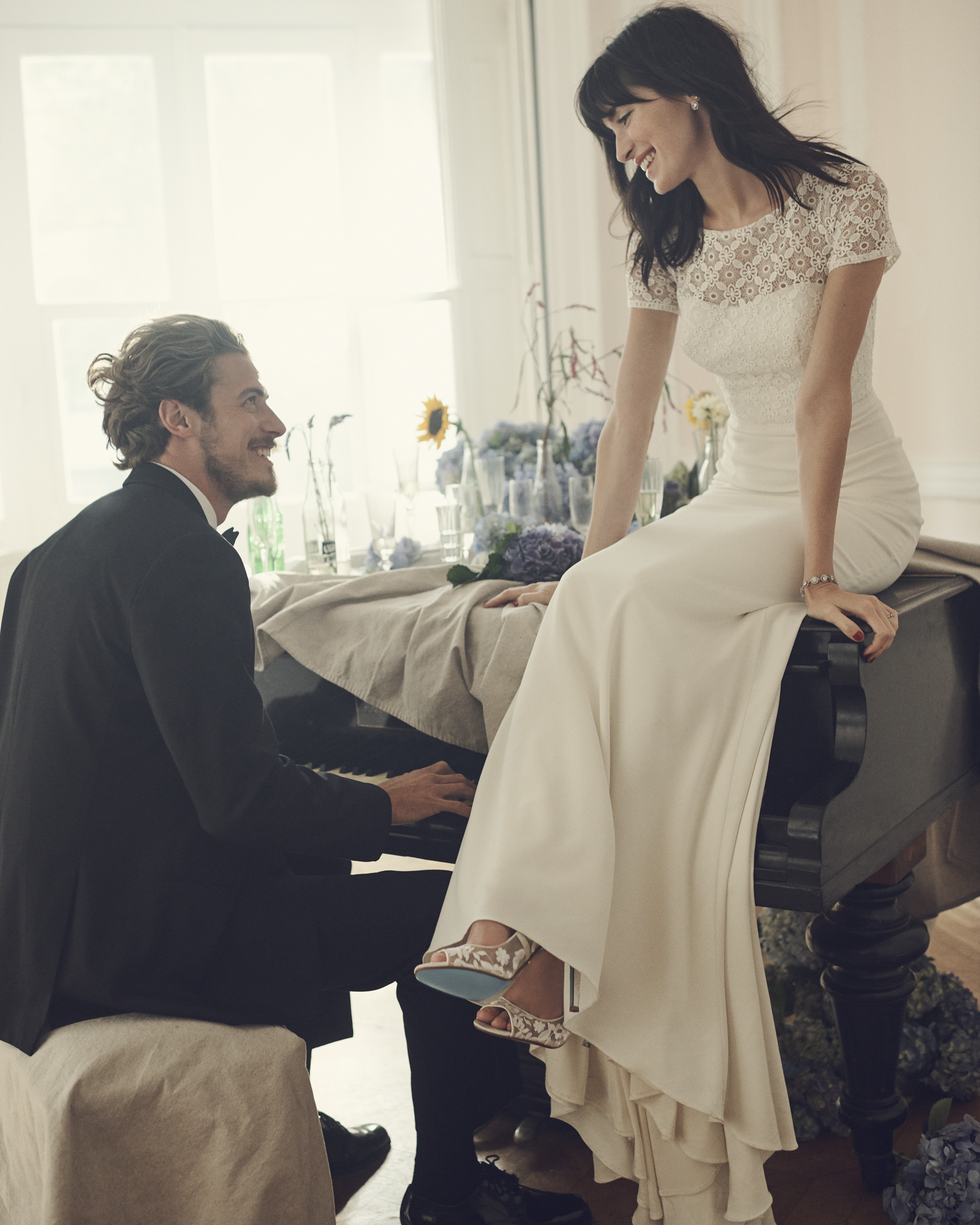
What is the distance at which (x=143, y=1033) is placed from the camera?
147 cm

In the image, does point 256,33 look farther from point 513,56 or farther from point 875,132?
point 875,132

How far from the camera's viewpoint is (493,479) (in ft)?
8.45

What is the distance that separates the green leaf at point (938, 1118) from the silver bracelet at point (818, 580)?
2.88 feet

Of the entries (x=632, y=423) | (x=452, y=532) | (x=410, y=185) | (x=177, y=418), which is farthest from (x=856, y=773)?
(x=410, y=185)

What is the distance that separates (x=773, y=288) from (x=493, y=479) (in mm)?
875

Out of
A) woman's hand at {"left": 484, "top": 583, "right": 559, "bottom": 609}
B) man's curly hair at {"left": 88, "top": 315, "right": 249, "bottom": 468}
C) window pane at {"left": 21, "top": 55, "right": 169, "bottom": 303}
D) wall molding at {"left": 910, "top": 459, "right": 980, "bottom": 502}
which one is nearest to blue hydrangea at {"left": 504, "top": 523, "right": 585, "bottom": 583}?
woman's hand at {"left": 484, "top": 583, "right": 559, "bottom": 609}

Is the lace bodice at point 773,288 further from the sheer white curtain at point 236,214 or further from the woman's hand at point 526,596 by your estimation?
the sheer white curtain at point 236,214

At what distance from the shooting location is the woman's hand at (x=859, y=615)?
4.63ft

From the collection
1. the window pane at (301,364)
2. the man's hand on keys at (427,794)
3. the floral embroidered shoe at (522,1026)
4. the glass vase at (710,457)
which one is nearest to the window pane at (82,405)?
the window pane at (301,364)

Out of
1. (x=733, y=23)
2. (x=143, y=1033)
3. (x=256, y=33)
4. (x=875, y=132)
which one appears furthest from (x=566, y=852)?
(x=256, y=33)

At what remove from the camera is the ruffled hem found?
1.51 metres

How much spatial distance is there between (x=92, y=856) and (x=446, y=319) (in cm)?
418

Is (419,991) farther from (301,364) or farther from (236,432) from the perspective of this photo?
(301,364)

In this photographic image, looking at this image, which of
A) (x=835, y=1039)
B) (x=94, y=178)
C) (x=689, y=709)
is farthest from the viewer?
(x=94, y=178)
